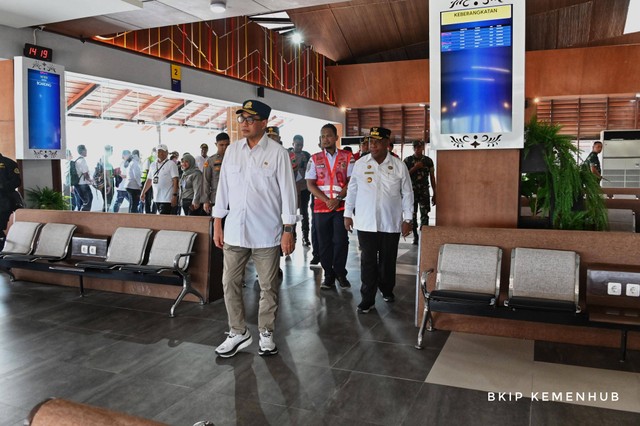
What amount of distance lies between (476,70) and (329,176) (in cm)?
213

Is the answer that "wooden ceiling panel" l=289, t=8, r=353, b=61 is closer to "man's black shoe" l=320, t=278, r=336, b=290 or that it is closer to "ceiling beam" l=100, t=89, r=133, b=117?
"ceiling beam" l=100, t=89, r=133, b=117

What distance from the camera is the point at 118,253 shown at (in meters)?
5.41

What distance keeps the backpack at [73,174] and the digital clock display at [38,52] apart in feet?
8.58

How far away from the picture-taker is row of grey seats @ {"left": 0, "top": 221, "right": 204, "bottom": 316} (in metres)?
5.02

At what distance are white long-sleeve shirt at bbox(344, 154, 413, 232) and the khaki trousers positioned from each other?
1420 millimetres

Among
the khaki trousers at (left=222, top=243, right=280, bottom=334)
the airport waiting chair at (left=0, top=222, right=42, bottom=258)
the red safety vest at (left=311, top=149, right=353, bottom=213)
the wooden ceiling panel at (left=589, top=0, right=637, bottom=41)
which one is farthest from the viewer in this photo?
the wooden ceiling panel at (left=589, top=0, right=637, bottom=41)

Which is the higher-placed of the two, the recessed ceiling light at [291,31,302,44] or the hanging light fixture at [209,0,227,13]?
the recessed ceiling light at [291,31,302,44]

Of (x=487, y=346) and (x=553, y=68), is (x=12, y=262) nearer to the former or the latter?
(x=487, y=346)

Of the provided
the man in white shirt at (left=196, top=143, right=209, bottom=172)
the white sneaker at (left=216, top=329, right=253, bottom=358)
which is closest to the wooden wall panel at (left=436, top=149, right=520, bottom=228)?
the white sneaker at (left=216, top=329, right=253, bottom=358)

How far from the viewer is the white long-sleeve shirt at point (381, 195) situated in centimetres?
496

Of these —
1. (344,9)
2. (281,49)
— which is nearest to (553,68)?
(344,9)

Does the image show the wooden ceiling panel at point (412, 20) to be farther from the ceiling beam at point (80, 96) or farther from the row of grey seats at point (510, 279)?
the row of grey seats at point (510, 279)

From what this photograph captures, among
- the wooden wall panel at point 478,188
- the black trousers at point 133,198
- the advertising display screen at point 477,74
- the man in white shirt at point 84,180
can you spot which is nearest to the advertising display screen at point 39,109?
the man in white shirt at point 84,180

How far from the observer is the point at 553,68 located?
49.6 ft
